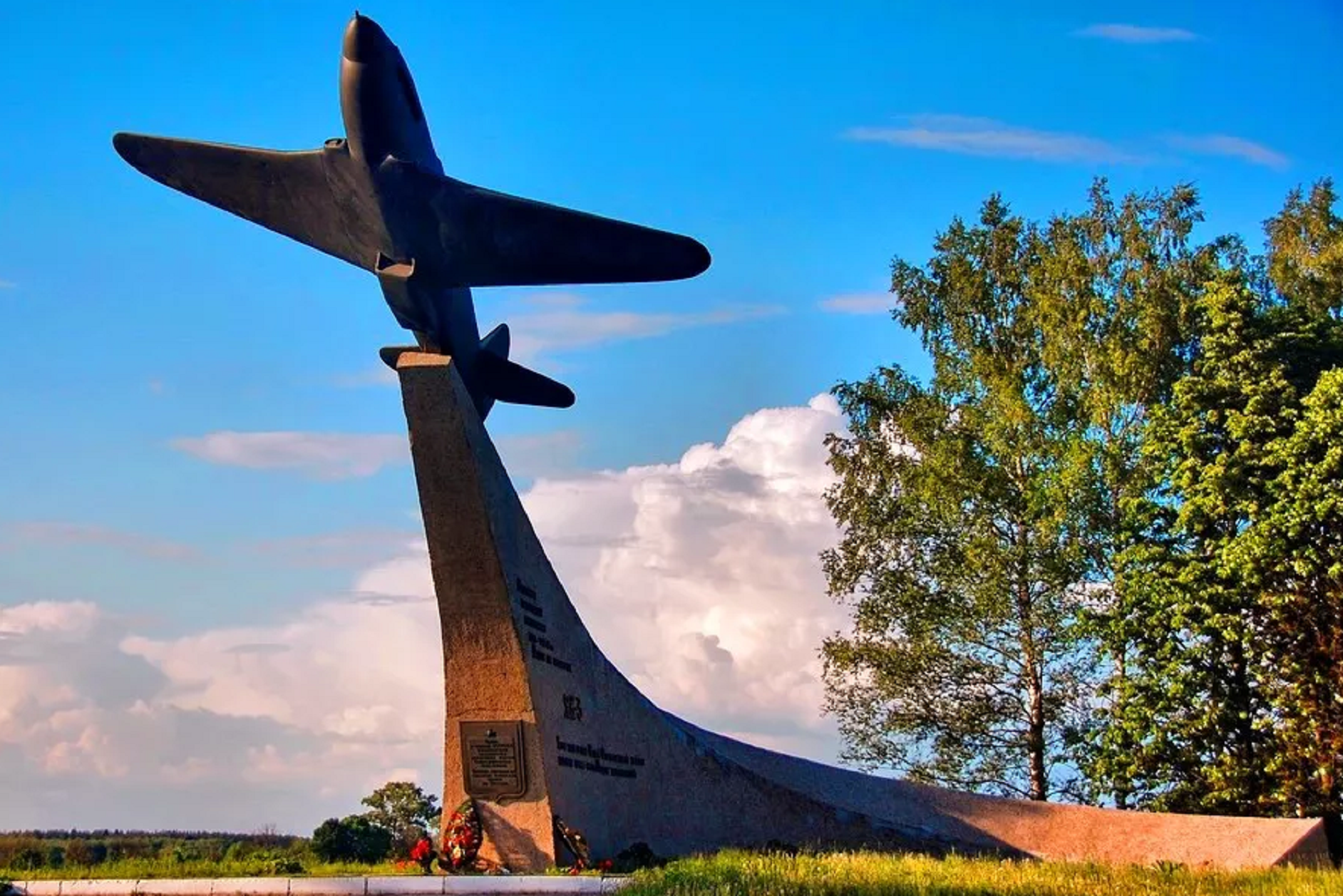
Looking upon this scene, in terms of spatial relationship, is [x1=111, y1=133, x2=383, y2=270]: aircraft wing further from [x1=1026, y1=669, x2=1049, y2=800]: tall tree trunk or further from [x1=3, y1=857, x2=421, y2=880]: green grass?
[x1=1026, y1=669, x2=1049, y2=800]: tall tree trunk

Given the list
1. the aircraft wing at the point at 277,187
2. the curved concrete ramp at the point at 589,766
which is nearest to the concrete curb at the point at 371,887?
the curved concrete ramp at the point at 589,766

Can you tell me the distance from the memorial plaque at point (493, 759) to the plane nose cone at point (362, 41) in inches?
279

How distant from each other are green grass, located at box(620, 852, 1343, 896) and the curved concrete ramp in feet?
6.89

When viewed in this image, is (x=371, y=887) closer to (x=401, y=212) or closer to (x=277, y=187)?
(x=401, y=212)

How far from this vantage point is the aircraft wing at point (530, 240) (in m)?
13.5

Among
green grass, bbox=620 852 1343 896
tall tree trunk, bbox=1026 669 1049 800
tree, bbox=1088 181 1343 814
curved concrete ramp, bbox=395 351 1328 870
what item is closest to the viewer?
green grass, bbox=620 852 1343 896

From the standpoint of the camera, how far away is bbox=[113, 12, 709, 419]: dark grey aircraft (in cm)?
1345

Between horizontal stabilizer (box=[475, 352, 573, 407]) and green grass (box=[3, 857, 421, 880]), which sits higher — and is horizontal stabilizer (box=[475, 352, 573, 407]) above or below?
above

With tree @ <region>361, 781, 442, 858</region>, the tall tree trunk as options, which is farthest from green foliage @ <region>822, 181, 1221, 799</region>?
tree @ <region>361, 781, 442, 858</region>

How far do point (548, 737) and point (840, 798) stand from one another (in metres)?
6.05

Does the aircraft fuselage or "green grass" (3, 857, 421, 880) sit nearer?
the aircraft fuselage

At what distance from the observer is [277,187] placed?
14602 mm

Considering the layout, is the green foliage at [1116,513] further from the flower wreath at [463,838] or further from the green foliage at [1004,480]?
the flower wreath at [463,838]

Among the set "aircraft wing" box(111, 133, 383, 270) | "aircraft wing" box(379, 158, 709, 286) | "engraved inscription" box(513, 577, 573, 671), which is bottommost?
"engraved inscription" box(513, 577, 573, 671)
